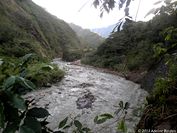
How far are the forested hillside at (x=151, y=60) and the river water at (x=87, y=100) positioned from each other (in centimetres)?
67

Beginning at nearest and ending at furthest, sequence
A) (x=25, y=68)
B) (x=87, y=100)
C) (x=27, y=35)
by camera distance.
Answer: (x=25, y=68) → (x=87, y=100) → (x=27, y=35)

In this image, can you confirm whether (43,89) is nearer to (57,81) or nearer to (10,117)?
(57,81)

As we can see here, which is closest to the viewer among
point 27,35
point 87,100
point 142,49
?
point 87,100

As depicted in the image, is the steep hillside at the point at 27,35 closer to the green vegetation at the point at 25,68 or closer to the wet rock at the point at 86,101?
the wet rock at the point at 86,101

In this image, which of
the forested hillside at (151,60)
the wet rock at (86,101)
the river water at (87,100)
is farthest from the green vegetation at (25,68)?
the wet rock at (86,101)

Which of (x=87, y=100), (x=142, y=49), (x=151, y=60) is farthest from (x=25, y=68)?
(x=151, y=60)

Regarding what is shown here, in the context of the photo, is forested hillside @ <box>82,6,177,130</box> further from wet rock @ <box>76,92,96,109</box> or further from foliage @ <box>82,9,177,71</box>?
wet rock @ <box>76,92,96,109</box>

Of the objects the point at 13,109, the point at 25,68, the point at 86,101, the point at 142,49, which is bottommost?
the point at 86,101

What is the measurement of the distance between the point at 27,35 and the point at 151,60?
46.7 ft

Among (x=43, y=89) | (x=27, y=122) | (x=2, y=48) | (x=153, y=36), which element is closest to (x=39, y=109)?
(x=27, y=122)

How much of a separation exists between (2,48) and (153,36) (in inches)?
335

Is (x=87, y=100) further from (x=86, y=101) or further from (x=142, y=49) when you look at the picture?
(x=142, y=49)

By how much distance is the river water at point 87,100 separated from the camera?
5.36 metres

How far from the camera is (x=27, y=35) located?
23422 mm
